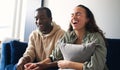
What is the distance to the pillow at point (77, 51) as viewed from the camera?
1.64 metres

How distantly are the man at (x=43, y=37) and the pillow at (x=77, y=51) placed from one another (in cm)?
37

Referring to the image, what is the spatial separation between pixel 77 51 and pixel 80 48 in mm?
35

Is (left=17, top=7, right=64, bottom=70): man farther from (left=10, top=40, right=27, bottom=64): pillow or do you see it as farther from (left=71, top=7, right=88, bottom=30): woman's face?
(left=71, top=7, right=88, bottom=30): woman's face

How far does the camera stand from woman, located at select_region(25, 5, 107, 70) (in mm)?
1620

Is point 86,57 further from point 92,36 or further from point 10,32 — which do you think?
point 10,32

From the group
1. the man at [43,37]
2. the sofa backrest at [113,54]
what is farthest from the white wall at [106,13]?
the man at [43,37]

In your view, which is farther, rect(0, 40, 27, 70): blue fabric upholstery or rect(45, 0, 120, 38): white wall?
rect(45, 0, 120, 38): white wall

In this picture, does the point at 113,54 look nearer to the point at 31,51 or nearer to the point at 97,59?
the point at 97,59

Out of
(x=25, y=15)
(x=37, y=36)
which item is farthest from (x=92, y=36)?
(x=25, y=15)

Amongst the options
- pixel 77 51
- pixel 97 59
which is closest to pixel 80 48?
pixel 77 51

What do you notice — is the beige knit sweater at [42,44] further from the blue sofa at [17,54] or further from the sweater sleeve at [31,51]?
the blue sofa at [17,54]

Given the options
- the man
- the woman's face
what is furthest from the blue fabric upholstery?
the woman's face

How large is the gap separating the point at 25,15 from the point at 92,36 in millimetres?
1423

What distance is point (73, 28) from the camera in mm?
1859
